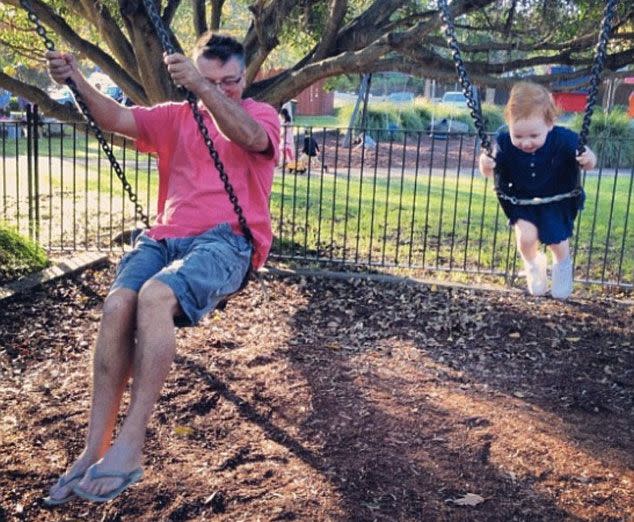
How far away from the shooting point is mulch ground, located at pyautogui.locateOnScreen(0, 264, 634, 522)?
3.68 meters

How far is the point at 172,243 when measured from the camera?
3375 millimetres

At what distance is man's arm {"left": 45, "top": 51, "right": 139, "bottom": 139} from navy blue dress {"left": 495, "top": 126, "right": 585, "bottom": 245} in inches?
69.2

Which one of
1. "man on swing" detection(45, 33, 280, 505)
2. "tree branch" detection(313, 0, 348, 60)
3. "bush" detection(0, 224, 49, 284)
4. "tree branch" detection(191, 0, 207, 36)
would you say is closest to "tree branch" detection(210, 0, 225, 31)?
"tree branch" detection(191, 0, 207, 36)

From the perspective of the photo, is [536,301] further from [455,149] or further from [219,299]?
[455,149]

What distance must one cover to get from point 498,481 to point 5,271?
454 cm

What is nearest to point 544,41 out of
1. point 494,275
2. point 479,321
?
point 494,275

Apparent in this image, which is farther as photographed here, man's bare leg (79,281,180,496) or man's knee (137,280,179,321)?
man's knee (137,280,179,321)

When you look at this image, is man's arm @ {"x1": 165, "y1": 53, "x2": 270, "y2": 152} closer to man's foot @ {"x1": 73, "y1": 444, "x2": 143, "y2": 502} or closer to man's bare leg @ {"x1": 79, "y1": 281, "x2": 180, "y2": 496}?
man's bare leg @ {"x1": 79, "y1": 281, "x2": 180, "y2": 496}

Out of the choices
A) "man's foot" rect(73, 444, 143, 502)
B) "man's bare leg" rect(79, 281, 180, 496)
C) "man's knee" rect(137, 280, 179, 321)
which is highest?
"man's knee" rect(137, 280, 179, 321)

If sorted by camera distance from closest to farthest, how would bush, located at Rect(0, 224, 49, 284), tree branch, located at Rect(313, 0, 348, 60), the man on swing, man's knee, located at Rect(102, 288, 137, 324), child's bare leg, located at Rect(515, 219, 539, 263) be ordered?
the man on swing, man's knee, located at Rect(102, 288, 137, 324), child's bare leg, located at Rect(515, 219, 539, 263), bush, located at Rect(0, 224, 49, 284), tree branch, located at Rect(313, 0, 348, 60)

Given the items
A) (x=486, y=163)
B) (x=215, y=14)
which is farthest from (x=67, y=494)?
(x=215, y=14)

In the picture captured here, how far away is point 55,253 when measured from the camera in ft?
26.2

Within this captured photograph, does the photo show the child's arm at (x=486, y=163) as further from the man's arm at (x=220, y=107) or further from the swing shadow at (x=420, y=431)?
the swing shadow at (x=420, y=431)

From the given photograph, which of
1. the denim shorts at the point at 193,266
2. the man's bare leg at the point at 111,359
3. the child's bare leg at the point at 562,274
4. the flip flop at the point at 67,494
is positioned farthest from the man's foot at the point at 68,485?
the child's bare leg at the point at 562,274
